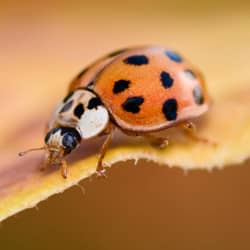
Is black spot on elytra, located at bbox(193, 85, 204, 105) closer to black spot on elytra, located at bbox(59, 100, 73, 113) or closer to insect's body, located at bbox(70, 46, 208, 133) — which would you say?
insect's body, located at bbox(70, 46, 208, 133)

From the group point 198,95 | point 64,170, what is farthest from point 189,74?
point 64,170

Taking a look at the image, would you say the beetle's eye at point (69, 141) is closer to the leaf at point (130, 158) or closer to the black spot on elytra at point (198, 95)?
the leaf at point (130, 158)

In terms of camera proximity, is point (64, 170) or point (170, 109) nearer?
point (64, 170)

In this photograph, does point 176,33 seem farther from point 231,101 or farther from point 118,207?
point 118,207

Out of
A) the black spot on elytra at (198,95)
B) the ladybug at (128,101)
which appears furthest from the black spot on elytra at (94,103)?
the black spot on elytra at (198,95)

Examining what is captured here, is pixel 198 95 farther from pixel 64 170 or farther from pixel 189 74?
pixel 64 170
